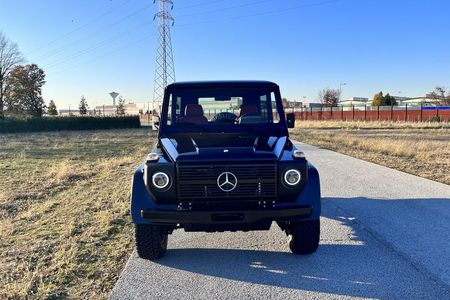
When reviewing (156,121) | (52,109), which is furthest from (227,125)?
(52,109)

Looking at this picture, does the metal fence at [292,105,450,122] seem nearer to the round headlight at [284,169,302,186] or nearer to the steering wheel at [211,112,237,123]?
the steering wheel at [211,112,237,123]

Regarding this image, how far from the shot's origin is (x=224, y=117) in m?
5.84

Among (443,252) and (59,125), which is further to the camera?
(59,125)

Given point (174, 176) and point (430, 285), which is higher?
point (174, 176)

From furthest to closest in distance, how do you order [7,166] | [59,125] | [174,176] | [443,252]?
[59,125]
[7,166]
[443,252]
[174,176]

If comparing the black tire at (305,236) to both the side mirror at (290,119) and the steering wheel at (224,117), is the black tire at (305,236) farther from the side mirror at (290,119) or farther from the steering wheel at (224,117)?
the steering wheel at (224,117)

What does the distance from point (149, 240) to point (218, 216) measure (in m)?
0.90

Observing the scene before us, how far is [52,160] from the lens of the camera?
17.1 m

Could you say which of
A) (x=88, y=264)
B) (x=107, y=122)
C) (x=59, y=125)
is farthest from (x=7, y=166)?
(x=107, y=122)

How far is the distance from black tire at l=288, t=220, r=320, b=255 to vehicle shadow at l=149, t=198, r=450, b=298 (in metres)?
0.10

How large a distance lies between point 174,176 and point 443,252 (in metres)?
3.21

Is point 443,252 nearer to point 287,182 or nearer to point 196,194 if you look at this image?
point 287,182

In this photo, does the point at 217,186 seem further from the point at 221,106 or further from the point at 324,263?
the point at 221,106

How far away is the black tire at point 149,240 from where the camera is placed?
4600 mm
